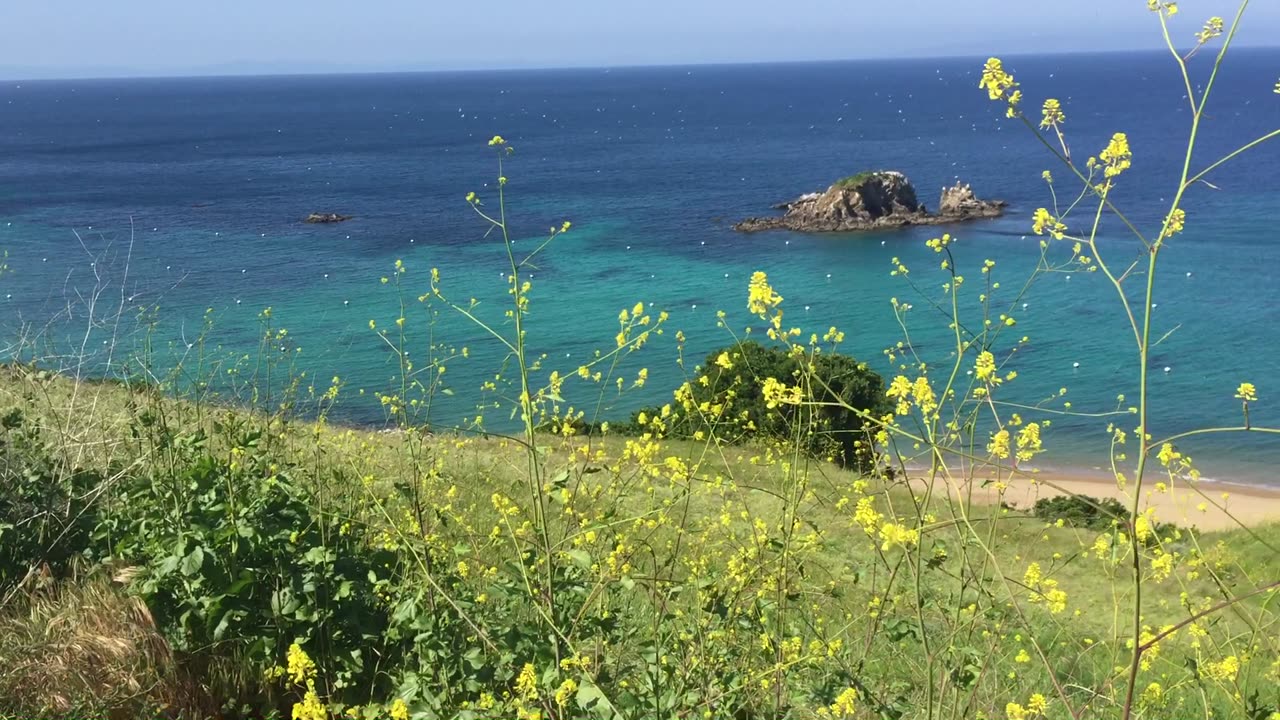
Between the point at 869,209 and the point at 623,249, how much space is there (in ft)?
54.7

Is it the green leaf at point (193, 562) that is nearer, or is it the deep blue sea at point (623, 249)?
the green leaf at point (193, 562)

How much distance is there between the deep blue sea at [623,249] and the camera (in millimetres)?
30031

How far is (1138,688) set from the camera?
17.9 ft

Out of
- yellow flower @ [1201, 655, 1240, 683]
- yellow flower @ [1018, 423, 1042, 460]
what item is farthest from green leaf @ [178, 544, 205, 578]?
yellow flower @ [1201, 655, 1240, 683]

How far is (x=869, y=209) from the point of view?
58.7 m

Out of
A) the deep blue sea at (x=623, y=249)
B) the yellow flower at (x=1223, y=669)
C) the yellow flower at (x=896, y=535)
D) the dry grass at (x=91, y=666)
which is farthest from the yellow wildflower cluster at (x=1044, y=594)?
the dry grass at (x=91, y=666)

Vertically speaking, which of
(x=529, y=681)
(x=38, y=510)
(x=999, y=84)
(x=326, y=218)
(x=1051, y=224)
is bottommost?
(x=326, y=218)

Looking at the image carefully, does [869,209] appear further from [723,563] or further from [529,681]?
[529,681]

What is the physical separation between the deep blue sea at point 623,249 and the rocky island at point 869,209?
70.6 inches

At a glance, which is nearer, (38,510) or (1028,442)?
(1028,442)

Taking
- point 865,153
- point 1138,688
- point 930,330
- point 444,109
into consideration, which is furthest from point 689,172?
point 444,109

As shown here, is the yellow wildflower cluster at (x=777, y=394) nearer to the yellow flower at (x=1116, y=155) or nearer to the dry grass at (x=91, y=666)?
the yellow flower at (x=1116, y=155)

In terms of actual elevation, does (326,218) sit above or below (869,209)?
above

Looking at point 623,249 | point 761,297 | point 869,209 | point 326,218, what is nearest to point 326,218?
point 326,218
